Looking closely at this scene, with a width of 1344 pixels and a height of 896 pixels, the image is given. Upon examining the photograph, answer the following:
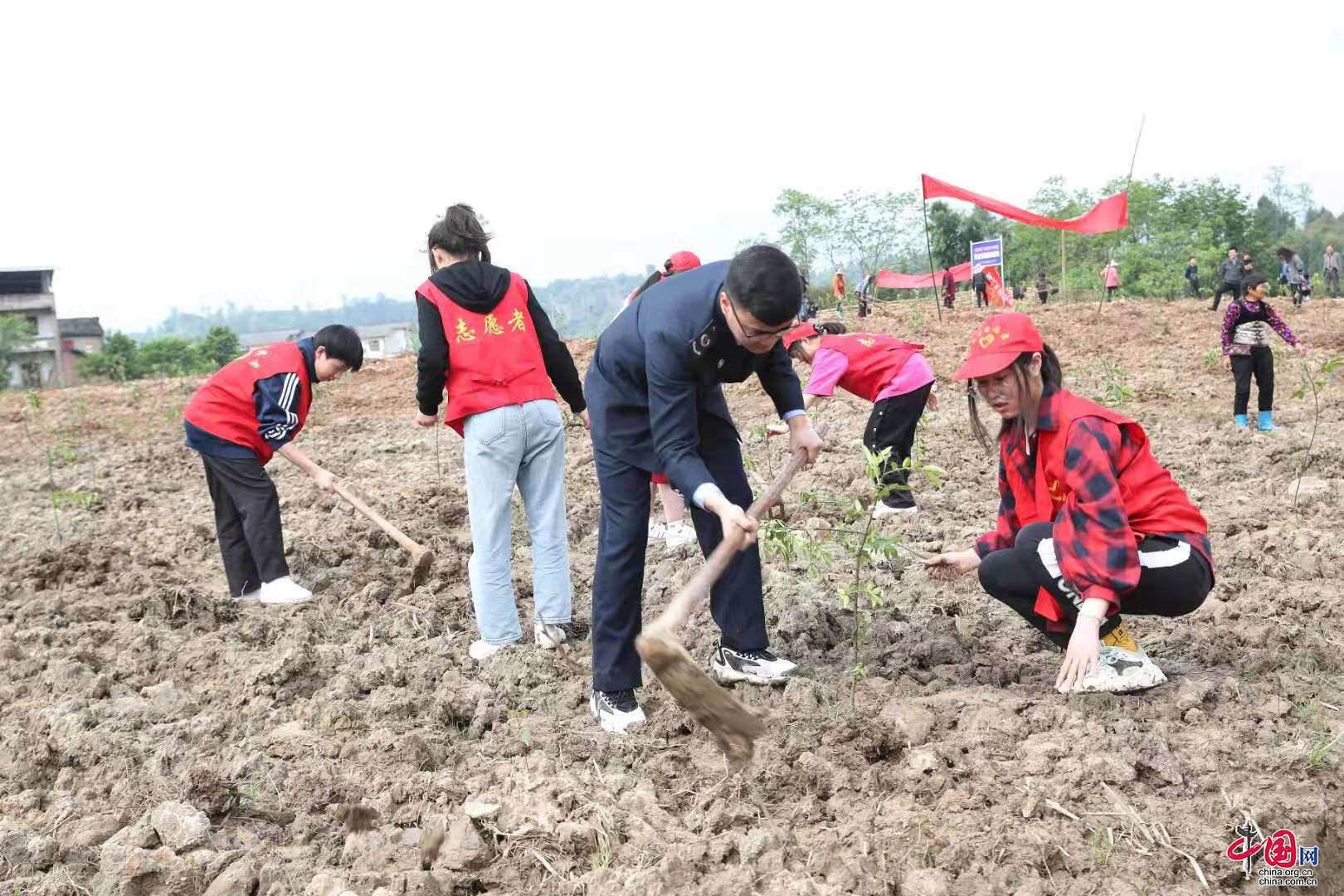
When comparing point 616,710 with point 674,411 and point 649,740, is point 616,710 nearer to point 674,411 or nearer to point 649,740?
point 649,740

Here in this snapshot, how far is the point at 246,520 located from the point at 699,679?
2995 mm

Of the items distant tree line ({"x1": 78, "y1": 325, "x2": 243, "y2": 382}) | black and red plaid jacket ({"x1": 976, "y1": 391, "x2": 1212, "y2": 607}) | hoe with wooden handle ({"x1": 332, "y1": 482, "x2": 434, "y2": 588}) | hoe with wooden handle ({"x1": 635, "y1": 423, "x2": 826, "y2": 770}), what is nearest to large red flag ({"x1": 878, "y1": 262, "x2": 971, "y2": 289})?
distant tree line ({"x1": 78, "y1": 325, "x2": 243, "y2": 382})

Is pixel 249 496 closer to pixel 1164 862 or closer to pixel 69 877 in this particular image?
pixel 69 877

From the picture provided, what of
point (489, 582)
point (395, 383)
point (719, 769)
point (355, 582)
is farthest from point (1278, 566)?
point (395, 383)

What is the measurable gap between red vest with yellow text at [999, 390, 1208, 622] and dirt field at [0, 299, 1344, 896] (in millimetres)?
498

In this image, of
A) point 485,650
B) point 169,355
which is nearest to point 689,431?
point 485,650

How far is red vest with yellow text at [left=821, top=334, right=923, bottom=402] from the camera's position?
17.8 ft

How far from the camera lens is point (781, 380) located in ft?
10.5

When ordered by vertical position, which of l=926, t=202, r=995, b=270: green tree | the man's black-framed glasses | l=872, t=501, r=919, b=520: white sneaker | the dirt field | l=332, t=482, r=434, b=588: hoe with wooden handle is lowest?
the dirt field

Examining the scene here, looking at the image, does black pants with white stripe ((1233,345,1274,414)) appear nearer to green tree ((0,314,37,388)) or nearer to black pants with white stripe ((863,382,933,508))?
black pants with white stripe ((863,382,933,508))

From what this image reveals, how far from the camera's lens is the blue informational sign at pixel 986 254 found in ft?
65.3

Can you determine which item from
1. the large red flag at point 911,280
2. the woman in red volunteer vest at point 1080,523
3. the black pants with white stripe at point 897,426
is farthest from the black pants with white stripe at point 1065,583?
the large red flag at point 911,280

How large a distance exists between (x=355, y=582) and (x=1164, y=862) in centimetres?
372

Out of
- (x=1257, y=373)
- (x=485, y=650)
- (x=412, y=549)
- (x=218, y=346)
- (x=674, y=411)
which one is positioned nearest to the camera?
(x=674, y=411)
